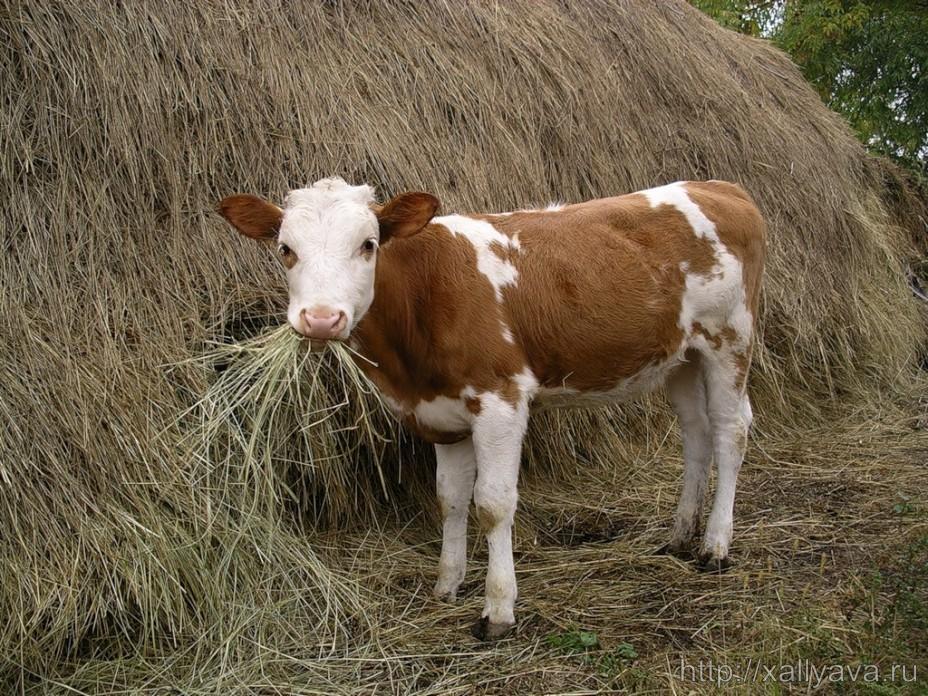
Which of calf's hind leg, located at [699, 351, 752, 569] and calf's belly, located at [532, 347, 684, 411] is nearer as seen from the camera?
calf's belly, located at [532, 347, 684, 411]

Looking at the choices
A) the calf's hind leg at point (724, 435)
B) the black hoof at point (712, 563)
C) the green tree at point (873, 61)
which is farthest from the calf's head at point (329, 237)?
the green tree at point (873, 61)

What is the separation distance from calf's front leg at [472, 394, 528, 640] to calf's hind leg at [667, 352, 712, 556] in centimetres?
126

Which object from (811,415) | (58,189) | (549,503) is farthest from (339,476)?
(811,415)

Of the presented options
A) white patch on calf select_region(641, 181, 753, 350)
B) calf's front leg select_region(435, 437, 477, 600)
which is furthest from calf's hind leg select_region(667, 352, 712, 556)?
calf's front leg select_region(435, 437, 477, 600)

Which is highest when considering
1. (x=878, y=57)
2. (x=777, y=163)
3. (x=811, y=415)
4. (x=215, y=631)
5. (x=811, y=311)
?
(x=878, y=57)

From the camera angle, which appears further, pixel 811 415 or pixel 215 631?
pixel 811 415

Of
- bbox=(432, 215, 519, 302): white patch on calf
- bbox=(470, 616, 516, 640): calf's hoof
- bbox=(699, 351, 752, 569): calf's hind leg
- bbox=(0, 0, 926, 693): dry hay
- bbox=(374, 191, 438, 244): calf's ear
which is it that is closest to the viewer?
bbox=(374, 191, 438, 244): calf's ear

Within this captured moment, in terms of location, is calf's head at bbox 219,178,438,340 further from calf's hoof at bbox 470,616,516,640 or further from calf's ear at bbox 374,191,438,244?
calf's hoof at bbox 470,616,516,640

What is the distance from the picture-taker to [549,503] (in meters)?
5.65

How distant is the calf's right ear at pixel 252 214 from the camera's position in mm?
3870

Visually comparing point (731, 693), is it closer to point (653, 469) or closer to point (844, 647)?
point (844, 647)

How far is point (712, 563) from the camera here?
4844 millimetres

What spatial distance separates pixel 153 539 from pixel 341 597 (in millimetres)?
884

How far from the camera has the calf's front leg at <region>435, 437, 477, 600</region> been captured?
4562 millimetres
